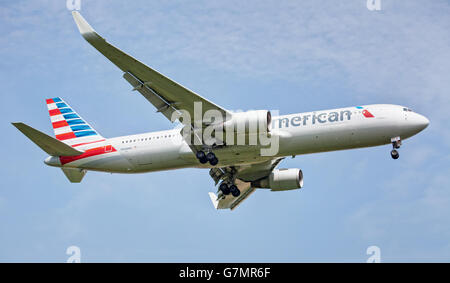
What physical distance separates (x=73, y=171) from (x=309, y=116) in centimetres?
1644

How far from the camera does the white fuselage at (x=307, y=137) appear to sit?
3828 centimetres

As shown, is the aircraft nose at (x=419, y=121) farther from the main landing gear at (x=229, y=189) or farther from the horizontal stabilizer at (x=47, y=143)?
the horizontal stabilizer at (x=47, y=143)

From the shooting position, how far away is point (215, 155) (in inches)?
1580

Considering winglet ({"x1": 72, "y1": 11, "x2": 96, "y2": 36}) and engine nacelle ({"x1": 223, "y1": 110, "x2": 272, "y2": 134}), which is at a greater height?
winglet ({"x1": 72, "y1": 11, "x2": 96, "y2": 36})

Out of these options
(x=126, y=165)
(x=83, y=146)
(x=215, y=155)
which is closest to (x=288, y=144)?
(x=215, y=155)

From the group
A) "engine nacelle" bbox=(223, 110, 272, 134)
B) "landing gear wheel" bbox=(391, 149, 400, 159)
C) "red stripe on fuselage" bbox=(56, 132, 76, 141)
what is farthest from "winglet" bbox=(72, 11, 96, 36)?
"landing gear wheel" bbox=(391, 149, 400, 159)

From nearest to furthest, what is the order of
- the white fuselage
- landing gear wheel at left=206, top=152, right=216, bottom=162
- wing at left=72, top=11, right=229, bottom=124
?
wing at left=72, top=11, right=229, bottom=124 → the white fuselage → landing gear wheel at left=206, top=152, right=216, bottom=162

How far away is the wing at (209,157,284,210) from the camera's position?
151 feet

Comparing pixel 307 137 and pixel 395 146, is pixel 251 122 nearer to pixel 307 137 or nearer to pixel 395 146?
pixel 307 137

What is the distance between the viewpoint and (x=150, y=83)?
36781 mm

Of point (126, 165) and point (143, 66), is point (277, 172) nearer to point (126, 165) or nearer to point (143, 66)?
point (126, 165)

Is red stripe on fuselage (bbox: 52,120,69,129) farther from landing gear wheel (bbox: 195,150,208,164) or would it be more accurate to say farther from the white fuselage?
landing gear wheel (bbox: 195,150,208,164)
